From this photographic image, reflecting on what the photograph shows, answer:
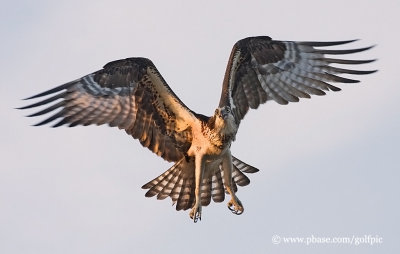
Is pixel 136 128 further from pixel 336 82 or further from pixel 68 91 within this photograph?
pixel 336 82

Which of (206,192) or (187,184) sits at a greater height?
(187,184)

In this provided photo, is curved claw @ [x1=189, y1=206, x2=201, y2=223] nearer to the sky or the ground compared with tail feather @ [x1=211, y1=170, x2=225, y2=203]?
nearer to the ground

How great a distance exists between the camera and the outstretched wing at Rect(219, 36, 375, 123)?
17609mm

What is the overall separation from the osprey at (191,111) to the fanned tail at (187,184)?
0.02m

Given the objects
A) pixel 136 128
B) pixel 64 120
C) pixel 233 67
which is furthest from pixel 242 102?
pixel 64 120

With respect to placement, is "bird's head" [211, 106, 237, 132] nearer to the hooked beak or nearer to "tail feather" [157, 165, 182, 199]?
the hooked beak

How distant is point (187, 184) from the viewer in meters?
17.8

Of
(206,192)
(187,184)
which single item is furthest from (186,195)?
(206,192)

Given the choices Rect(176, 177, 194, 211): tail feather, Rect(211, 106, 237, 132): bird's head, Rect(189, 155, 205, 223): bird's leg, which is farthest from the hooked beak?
Rect(176, 177, 194, 211): tail feather

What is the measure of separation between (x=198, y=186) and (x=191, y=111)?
3.72 ft

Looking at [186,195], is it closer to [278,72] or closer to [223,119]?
[223,119]

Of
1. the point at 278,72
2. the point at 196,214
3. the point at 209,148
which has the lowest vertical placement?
the point at 196,214

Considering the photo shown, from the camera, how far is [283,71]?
58.8ft

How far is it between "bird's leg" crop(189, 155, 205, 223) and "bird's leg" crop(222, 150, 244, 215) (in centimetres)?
38
